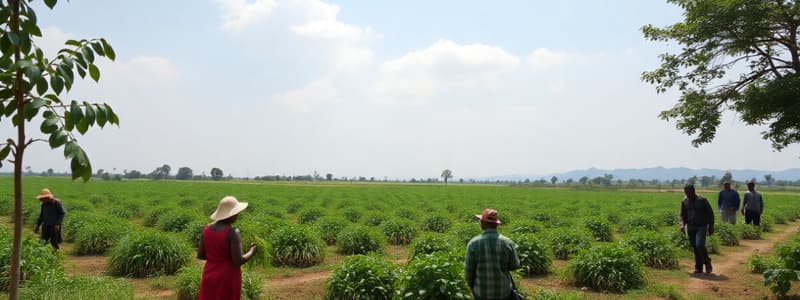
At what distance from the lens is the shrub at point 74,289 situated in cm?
666

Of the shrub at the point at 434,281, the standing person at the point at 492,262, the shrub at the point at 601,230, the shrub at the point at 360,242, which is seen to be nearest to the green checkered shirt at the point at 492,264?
the standing person at the point at 492,262

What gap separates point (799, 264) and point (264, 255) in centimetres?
865

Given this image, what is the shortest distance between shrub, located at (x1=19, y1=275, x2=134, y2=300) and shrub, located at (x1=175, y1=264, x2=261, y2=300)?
2.51 feet

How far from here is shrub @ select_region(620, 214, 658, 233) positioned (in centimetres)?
1756

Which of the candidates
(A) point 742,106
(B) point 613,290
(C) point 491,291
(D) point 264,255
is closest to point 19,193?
(D) point 264,255

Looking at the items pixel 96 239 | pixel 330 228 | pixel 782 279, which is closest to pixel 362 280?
pixel 782 279

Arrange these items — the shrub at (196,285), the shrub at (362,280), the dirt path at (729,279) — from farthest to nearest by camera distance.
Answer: the dirt path at (729,279) < the shrub at (196,285) < the shrub at (362,280)

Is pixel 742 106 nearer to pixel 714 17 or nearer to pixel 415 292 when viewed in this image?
pixel 714 17

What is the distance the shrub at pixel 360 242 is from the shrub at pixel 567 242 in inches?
196

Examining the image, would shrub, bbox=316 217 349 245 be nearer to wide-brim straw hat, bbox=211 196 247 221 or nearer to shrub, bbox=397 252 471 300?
shrub, bbox=397 252 471 300

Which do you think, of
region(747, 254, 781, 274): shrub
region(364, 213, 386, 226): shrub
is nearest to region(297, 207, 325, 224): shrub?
region(364, 213, 386, 226): shrub

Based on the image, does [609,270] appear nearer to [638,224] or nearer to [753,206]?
[753,206]

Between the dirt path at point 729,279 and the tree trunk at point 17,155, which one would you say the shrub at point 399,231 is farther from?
the tree trunk at point 17,155

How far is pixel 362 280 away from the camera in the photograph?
724 cm
